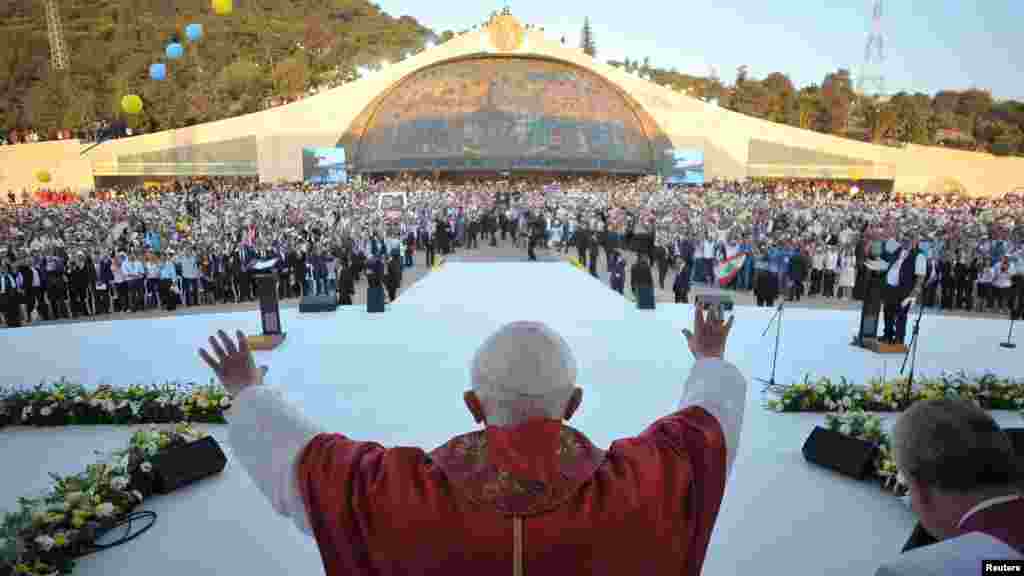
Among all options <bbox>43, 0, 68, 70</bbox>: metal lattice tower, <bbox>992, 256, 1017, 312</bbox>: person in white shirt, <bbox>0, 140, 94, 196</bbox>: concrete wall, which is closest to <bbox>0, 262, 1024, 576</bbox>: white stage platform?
<bbox>992, 256, 1017, 312</bbox>: person in white shirt

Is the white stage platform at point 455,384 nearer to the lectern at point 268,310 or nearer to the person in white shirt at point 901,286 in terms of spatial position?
the lectern at point 268,310

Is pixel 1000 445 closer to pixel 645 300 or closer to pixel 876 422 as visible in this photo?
pixel 876 422

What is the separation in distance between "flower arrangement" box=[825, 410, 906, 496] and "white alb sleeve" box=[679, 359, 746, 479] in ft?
9.81

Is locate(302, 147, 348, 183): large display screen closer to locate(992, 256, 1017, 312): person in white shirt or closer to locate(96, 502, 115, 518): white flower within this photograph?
locate(992, 256, 1017, 312): person in white shirt

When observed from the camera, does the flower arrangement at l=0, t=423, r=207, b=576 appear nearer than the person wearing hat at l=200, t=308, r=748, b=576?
No

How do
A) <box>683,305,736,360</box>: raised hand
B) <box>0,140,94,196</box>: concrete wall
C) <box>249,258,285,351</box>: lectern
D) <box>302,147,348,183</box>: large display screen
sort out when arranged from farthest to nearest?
<box>0,140,94,196</box>: concrete wall
<box>302,147,348,183</box>: large display screen
<box>249,258,285,351</box>: lectern
<box>683,305,736,360</box>: raised hand

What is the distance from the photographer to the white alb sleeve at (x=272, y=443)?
4.71ft

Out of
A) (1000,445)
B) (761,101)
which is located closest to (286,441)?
(1000,445)

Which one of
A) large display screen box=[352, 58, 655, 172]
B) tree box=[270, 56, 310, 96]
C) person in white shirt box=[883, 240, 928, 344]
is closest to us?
person in white shirt box=[883, 240, 928, 344]

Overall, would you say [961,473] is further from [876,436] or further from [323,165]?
[323,165]

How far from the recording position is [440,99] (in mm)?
48000

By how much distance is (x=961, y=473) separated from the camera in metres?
1.46

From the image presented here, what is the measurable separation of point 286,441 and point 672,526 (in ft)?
3.03

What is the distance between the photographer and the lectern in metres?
7.73
